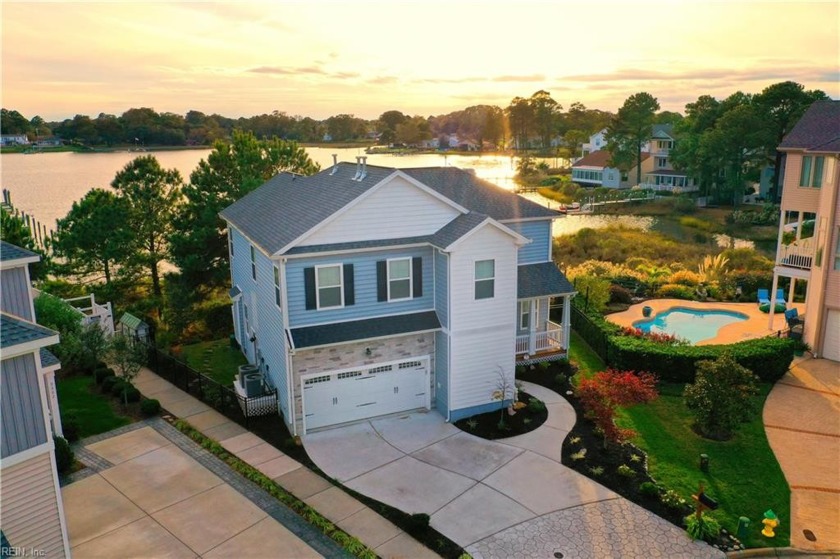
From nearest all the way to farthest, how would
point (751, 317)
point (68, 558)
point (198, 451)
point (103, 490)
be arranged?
point (68, 558) → point (103, 490) → point (198, 451) → point (751, 317)

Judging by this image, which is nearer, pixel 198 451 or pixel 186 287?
pixel 198 451

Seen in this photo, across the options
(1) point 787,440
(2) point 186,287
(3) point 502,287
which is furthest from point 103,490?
(1) point 787,440

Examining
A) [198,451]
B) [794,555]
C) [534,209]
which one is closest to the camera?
[794,555]

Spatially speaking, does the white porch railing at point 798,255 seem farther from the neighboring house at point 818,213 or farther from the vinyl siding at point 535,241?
the vinyl siding at point 535,241

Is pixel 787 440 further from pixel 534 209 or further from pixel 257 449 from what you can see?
pixel 257 449

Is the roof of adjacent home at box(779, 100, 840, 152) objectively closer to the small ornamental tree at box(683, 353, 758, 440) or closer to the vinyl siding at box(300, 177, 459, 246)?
the small ornamental tree at box(683, 353, 758, 440)

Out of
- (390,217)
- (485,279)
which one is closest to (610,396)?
(485,279)
